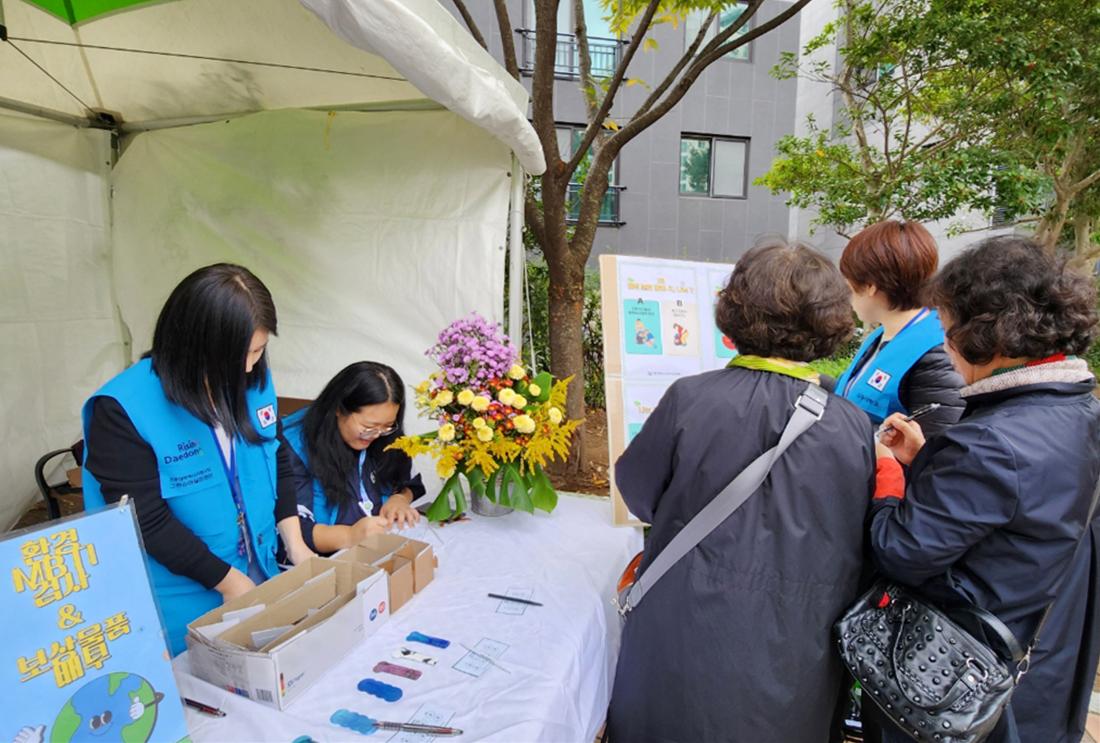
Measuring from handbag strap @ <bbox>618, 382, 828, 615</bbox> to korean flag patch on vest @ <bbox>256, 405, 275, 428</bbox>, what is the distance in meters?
1.03

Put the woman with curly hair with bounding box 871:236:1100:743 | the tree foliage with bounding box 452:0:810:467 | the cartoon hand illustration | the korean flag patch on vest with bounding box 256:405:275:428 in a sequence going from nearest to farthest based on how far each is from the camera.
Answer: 1. the cartoon hand illustration
2. the woman with curly hair with bounding box 871:236:1100:743
3. the korean flag patch on vest with bounding box 256:405:275:428
4. the tree foliage with bounding box 452:0:810:467

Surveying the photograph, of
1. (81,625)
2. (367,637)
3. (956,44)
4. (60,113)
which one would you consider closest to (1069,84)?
(956,44)

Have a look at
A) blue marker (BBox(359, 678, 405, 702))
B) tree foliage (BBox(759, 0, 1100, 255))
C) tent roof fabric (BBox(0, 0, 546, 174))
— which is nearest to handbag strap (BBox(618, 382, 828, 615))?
blue marker (BBox(359, 678, 405, 702))

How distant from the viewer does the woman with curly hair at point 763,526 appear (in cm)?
105

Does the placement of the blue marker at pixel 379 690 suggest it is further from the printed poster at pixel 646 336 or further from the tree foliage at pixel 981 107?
the tree foliage at pixel 981 107

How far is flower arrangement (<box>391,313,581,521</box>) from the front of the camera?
1.70 metres

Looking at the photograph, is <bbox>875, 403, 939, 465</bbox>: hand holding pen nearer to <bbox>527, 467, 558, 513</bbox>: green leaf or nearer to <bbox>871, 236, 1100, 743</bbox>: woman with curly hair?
<bbox>871, 236, 1100, 743</bbox>: woman with curly hair

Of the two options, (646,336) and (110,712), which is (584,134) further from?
(110,712)

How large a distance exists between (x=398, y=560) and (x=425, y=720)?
0.44 m

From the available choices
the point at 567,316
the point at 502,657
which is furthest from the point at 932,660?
the point at 567,316

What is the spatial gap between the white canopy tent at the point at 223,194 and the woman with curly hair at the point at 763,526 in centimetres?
143

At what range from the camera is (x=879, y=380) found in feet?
5.45

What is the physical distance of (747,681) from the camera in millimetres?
1075

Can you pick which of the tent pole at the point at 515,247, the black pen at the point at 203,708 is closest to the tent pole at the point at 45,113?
the tent pole at the point at 515,247
